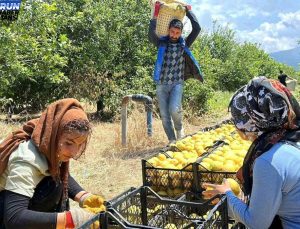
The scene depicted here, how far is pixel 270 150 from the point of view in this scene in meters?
2.22

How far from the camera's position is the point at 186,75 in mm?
6641

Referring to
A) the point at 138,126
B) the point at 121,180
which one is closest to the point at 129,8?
the point at 138,126

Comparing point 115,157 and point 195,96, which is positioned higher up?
point 195,96

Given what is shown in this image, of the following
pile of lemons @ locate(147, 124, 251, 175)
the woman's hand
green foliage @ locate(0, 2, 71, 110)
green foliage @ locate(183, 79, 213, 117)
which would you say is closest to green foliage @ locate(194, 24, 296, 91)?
green foliage @ locate(183, 79, 213, 117)

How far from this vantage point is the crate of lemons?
3.45 m

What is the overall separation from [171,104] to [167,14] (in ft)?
4.14

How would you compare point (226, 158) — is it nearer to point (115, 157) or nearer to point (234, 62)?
point (115, 157)

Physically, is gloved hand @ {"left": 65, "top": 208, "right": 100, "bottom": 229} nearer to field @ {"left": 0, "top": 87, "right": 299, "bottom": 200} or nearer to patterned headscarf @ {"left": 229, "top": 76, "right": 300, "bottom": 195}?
patterned headscarf @ {"left": 229, "top": 76, "right": 300, "bottom": 195}

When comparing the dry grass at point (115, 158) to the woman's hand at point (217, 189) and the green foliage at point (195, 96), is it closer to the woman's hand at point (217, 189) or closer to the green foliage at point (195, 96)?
the green foliage at point (195, 96)

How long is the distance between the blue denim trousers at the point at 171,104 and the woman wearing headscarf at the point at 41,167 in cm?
368

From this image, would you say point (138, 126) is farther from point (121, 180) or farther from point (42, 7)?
point (42, 7)

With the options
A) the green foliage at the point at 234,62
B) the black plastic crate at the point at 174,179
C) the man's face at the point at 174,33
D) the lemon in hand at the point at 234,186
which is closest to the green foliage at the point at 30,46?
the man's face at the point at 174,33

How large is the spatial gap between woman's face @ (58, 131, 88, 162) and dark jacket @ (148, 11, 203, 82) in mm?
3766

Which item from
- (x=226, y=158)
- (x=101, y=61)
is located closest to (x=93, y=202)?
(x=226, y=158)
